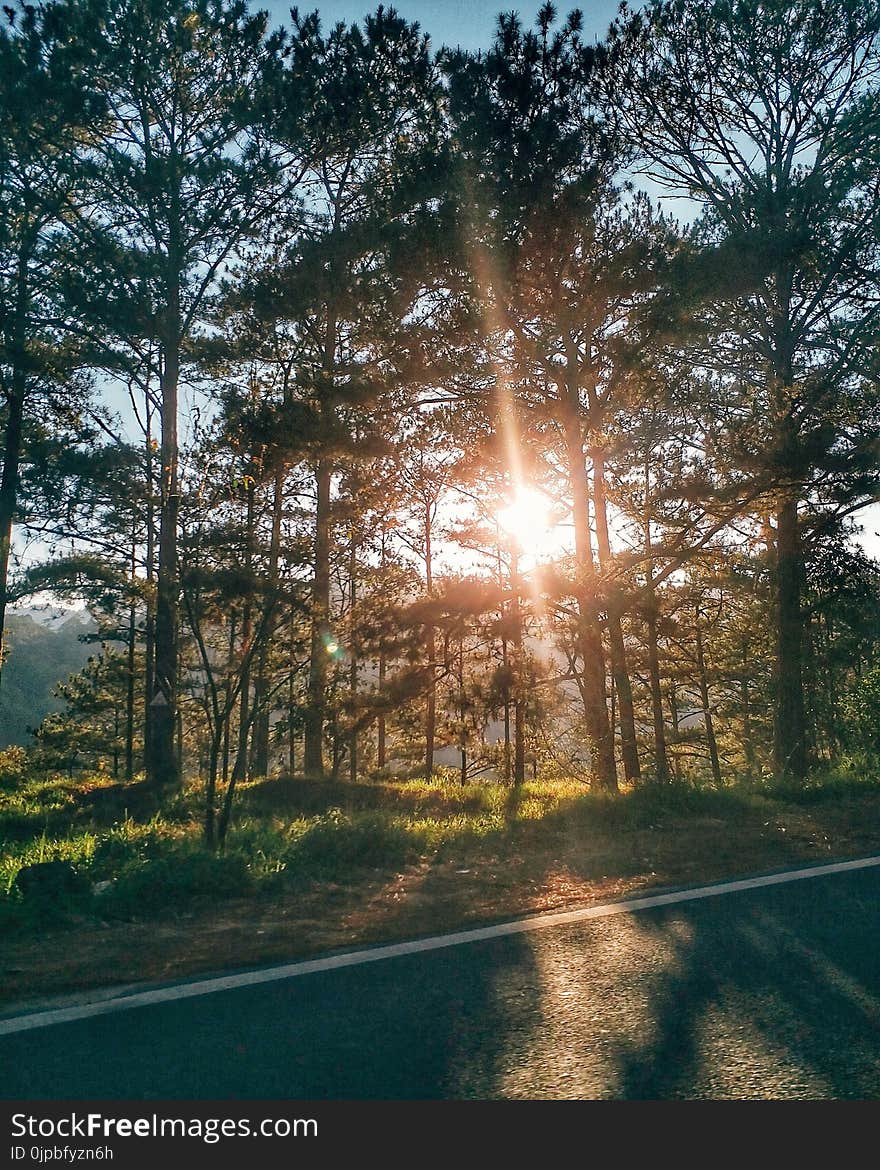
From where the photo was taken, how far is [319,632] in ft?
51.6

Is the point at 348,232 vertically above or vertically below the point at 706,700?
above

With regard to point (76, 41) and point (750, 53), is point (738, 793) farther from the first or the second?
point (76, 41)

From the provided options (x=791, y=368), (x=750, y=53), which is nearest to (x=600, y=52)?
(x=750, y=53)

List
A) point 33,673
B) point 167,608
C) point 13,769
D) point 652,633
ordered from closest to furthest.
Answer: point 167,608 → point 652,633 → point 13,769 → point 33,673

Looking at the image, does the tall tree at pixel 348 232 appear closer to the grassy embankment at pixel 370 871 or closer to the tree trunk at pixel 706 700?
the grassy embankment at pixel 370 871

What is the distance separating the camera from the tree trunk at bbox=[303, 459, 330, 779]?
49.6ft

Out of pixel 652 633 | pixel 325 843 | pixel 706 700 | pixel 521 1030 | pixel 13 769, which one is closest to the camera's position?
pixel 521 1030

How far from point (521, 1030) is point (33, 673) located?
13476 cm

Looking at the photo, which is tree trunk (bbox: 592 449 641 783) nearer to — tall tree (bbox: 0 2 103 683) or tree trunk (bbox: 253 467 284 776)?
tree trunk (bbox: 253 467 284 776)

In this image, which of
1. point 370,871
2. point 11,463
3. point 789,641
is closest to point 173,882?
point 370,871

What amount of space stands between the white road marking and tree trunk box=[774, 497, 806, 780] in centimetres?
1010

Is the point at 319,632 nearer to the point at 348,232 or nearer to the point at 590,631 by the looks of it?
the point at 590,631

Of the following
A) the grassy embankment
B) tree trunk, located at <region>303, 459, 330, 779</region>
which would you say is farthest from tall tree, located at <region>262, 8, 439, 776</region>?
the grassy embankment

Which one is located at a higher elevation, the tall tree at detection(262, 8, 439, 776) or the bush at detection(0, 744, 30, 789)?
the tall tree at detection(262, 8, 439, 776)
